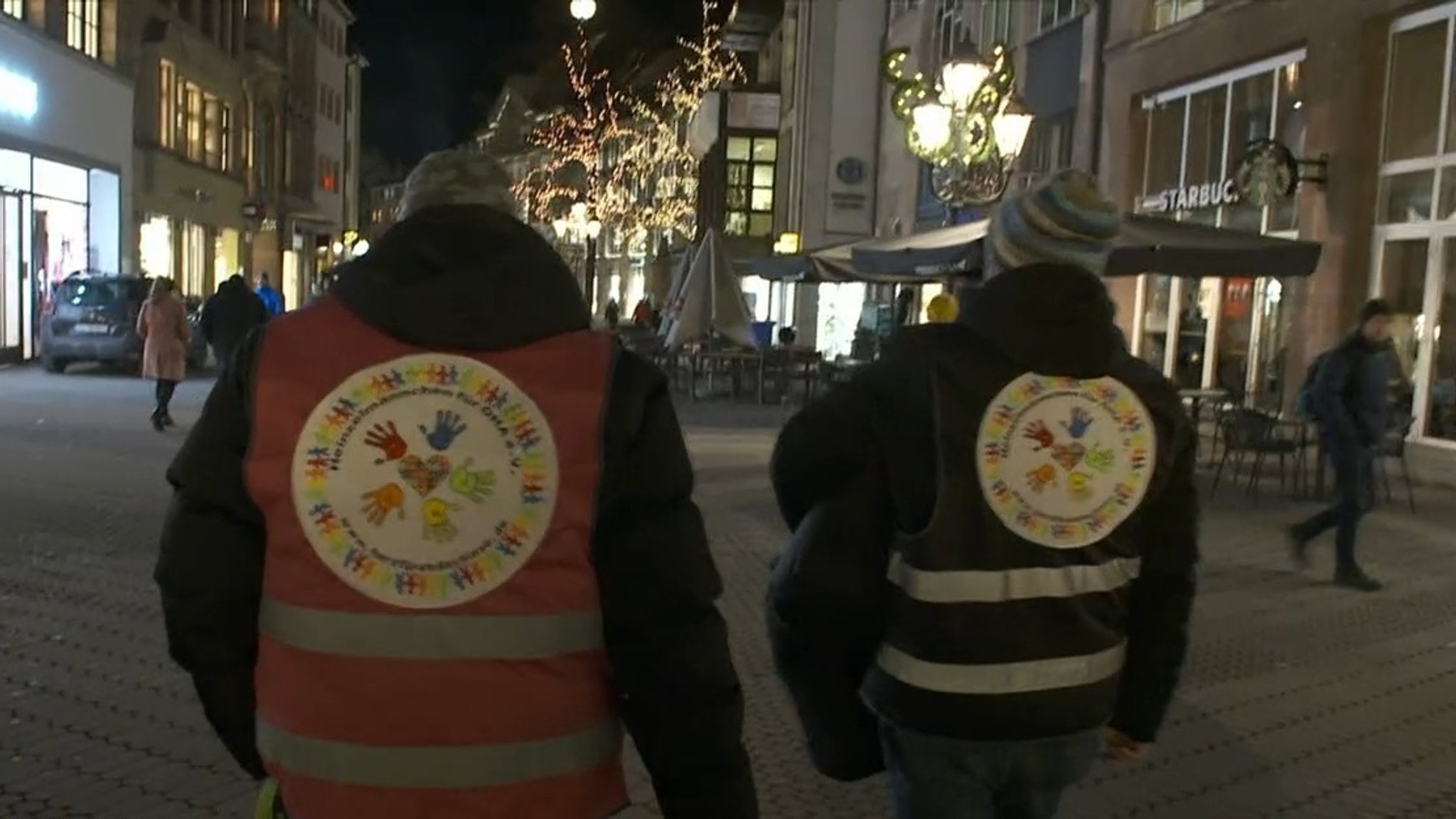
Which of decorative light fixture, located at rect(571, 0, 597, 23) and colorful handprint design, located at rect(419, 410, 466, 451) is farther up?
decorative light fixture, located at rect(571, 0, 597, 23)

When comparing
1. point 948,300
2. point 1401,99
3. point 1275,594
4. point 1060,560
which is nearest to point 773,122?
point 1401,99

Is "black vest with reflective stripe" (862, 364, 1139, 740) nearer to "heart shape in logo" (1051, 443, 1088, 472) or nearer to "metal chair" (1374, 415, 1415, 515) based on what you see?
"heart shape in logo" (1051, 443, 1088, 472)

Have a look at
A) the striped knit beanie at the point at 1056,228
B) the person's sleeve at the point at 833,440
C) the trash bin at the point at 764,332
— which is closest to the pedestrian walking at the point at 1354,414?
the striped knit beanie at the point at 1056,228

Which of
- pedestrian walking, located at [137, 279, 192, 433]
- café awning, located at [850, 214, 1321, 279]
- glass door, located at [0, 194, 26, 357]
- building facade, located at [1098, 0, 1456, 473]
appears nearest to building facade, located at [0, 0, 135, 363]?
glass door, located at [0, 194, 26, 357]

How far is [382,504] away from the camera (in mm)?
1987

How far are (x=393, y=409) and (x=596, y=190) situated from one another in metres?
50.3

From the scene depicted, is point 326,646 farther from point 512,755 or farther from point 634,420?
point 634,420

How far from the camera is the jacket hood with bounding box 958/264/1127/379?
257cm

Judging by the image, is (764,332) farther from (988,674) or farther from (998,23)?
(988,674)

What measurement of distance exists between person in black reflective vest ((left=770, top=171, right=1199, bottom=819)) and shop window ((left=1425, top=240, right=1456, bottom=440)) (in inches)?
542

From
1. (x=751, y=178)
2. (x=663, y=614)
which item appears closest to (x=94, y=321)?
(x=663, y=614)

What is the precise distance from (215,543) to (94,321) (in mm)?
23423

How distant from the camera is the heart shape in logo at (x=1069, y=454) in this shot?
2.59 meters

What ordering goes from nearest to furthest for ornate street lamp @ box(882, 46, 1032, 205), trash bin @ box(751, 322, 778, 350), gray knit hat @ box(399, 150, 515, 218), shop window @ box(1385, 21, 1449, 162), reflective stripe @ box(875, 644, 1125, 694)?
gray knit hat @ box(399, 150, 515, 218) → reflective stripe @ box(875, 644, 1125, 694) → ornate street lamp @ box(882, 46, 1032, 205) → shop window @ box(1385, 21, 1449, 162) → trash bin @ box(751, 322, 778, 350)
